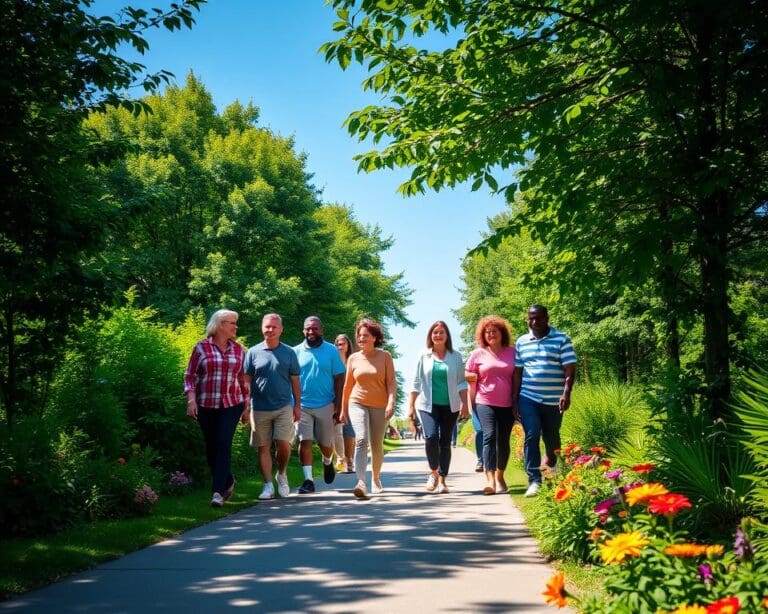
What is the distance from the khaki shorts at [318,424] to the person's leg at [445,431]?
157 cm

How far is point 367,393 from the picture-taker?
9930mm

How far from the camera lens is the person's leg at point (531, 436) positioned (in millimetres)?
8891

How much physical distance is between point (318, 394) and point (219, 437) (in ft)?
6.98

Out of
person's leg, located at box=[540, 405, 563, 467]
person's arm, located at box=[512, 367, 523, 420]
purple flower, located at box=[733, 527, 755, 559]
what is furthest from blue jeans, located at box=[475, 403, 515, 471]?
purple flower, located at box=[733, 527, 755, 559]

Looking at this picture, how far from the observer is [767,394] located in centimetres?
472

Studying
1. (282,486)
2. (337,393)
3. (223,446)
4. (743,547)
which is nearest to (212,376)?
(223,446)

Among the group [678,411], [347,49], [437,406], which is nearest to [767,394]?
[678,411]

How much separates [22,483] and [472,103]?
533 cm

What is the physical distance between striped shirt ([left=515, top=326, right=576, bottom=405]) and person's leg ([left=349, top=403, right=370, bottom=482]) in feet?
6.97

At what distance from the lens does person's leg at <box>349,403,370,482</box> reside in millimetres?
9648

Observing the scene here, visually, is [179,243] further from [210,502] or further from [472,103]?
[472,103]

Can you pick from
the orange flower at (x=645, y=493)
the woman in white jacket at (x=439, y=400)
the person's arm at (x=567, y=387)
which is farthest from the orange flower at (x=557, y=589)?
the woman in white jacket at (x=439, y=400)

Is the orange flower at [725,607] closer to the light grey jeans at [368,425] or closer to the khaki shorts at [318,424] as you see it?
the light grey jeans at [368,425]

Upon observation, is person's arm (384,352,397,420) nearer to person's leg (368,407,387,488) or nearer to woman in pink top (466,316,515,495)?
person's leg (368,407,387,488)
